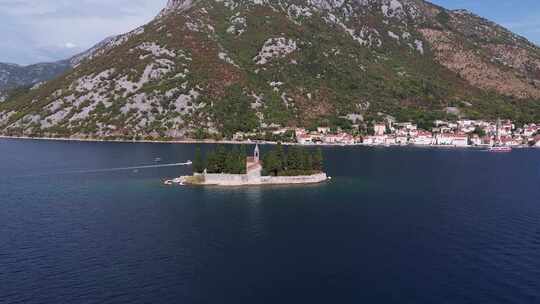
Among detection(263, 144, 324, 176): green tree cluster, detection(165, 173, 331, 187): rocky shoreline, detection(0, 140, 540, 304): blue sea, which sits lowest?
detection(0, 140, 540, 304): blue sea

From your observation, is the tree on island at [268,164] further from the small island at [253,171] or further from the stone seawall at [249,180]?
the stone seawall at [249,180]

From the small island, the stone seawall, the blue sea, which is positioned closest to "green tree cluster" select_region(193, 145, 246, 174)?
the small island

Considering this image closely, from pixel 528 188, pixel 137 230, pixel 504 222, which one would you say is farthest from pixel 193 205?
pixel 528 188

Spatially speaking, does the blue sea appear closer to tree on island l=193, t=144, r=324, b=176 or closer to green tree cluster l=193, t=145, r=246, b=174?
tree on island l=193, t=144, r=324, b=176

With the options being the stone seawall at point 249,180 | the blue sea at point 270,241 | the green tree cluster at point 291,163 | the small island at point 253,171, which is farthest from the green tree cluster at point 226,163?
the blue sea at point 270,241

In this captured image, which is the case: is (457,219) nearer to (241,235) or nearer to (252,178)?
(241,235)

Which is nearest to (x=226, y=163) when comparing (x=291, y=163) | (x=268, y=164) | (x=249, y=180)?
(x=249, y=180)
